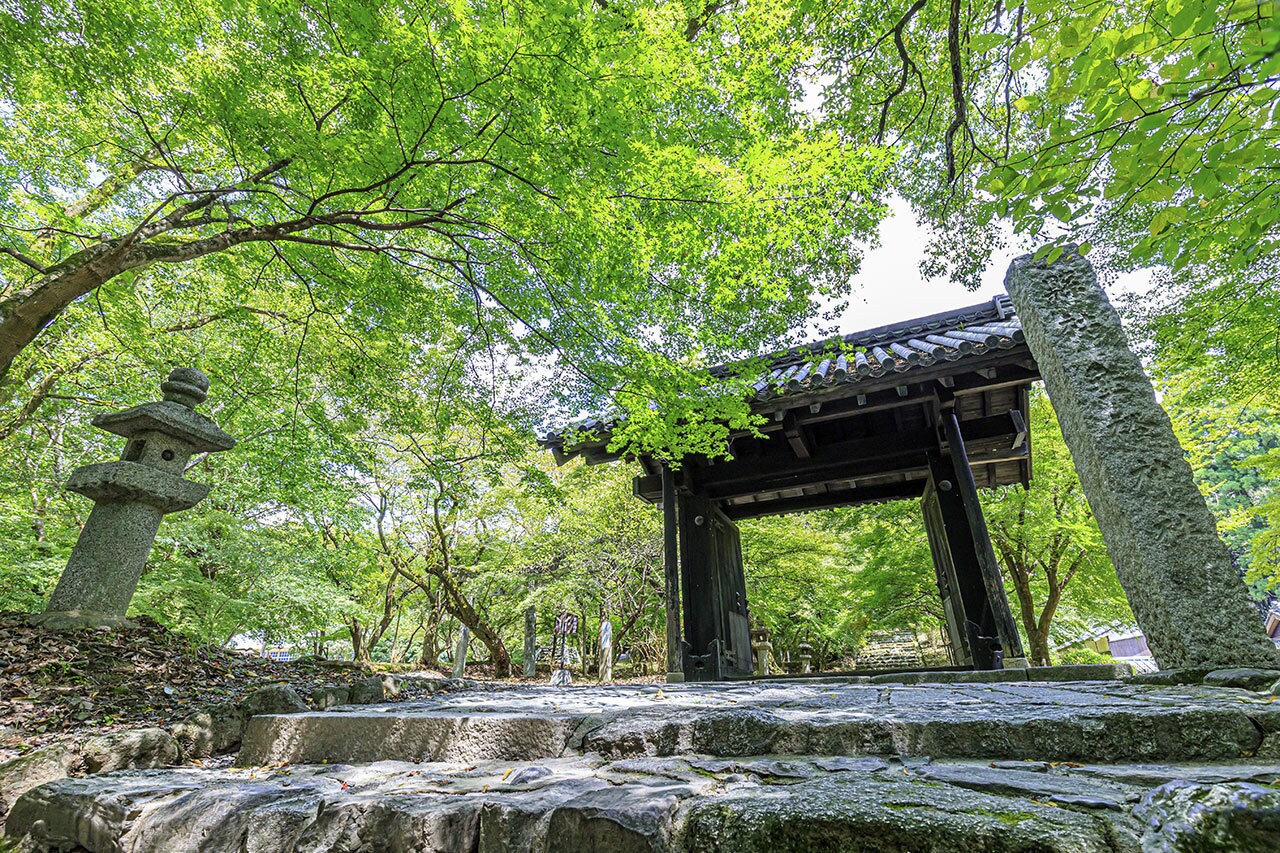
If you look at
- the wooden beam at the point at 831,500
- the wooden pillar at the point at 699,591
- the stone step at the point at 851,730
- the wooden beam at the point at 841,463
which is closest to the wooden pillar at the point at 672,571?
the wooden pillar at the point at 699,591

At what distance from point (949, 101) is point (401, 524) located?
1425 cm

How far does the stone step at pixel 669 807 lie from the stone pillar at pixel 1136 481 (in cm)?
166

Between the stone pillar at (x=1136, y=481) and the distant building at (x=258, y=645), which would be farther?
the distant building at (x=258, y=645)

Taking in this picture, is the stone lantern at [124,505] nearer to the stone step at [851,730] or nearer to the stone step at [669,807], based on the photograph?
the stone step at [851,730]

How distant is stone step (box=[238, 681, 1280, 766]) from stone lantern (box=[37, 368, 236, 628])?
120 inches

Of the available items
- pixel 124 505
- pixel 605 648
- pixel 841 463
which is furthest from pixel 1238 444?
pixel 124 505

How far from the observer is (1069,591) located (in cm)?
1123

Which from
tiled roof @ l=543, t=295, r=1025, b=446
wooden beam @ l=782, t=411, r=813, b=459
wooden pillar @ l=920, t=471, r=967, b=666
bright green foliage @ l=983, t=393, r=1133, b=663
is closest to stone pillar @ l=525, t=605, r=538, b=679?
tiled roof @ l=543, t=295, r=1025, b=446

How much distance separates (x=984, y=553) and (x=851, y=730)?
400cm

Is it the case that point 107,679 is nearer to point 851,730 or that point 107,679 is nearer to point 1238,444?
point 851,730

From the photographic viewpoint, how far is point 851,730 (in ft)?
6.09

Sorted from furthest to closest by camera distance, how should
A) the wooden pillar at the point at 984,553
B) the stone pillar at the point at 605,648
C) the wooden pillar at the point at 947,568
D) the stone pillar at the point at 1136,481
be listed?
1. the stone pillar at the point at 605,648
2. the wooden pillar at the point at 947,568
3. the wooden pillar at the point at 984,553
4. the stone pillar at the point at 1136,481

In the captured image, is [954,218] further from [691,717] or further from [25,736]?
[25,736]

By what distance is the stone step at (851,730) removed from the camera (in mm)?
1580
